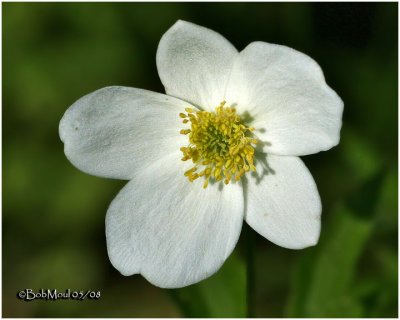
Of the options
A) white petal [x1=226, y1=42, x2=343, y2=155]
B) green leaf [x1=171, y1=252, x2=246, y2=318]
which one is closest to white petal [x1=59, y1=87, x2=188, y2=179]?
white petal [x1=226, y1=42, x2=343, y2=155]

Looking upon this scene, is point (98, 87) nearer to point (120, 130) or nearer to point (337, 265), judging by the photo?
point (120, 130)

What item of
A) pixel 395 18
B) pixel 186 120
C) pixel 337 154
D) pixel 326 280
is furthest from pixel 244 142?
pixel 395 18

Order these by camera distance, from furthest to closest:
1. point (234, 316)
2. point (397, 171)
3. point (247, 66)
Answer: point (397, 171) → point (234, 316) → point (247, 66)

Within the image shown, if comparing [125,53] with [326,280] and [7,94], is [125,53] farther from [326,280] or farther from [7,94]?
[326,280]

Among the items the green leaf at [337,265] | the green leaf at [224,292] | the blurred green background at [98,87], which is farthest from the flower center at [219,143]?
the blurred green background at [98,87]

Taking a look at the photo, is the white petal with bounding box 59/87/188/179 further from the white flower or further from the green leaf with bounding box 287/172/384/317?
the green leaf with bounding box 287/172/384/317

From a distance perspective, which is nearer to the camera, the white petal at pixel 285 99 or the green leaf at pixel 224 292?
the white petal at pixel 285 99

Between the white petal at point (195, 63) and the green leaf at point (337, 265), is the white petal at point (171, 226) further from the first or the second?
the green leaf at point (337, 265)
